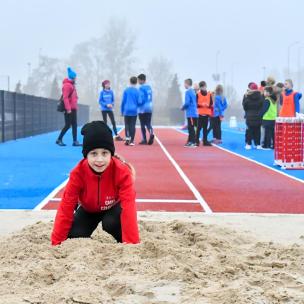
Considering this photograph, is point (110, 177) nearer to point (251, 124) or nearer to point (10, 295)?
point (10, 295)

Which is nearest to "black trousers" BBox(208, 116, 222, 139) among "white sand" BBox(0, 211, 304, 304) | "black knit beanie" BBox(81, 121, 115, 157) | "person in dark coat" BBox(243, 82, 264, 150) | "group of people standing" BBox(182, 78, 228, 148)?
"group of people standing" BBox(182, 78, 228, 148)

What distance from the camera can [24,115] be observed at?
27.4m

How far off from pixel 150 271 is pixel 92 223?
1.39m

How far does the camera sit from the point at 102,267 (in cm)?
464

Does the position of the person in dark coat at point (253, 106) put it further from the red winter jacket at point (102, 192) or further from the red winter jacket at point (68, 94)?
the red winter jacket at point (102, 192)

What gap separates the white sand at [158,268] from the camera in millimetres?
3986

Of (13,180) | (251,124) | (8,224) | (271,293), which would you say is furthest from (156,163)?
(271,293)

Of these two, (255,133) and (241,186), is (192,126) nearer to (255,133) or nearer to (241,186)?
(255,133)

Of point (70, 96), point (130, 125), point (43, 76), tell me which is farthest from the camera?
point (43, 76)

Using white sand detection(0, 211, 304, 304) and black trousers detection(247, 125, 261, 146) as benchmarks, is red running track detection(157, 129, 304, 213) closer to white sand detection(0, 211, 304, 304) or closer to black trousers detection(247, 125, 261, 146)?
white sand detection(0, 211, 304, 304)

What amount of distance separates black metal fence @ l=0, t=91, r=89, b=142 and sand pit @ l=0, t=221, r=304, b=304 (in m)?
18.3

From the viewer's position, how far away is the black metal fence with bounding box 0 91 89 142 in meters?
23.7

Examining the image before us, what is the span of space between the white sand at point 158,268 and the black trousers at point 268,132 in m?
13.0

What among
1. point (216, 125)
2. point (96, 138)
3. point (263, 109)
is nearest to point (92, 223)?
point (96, 138)
